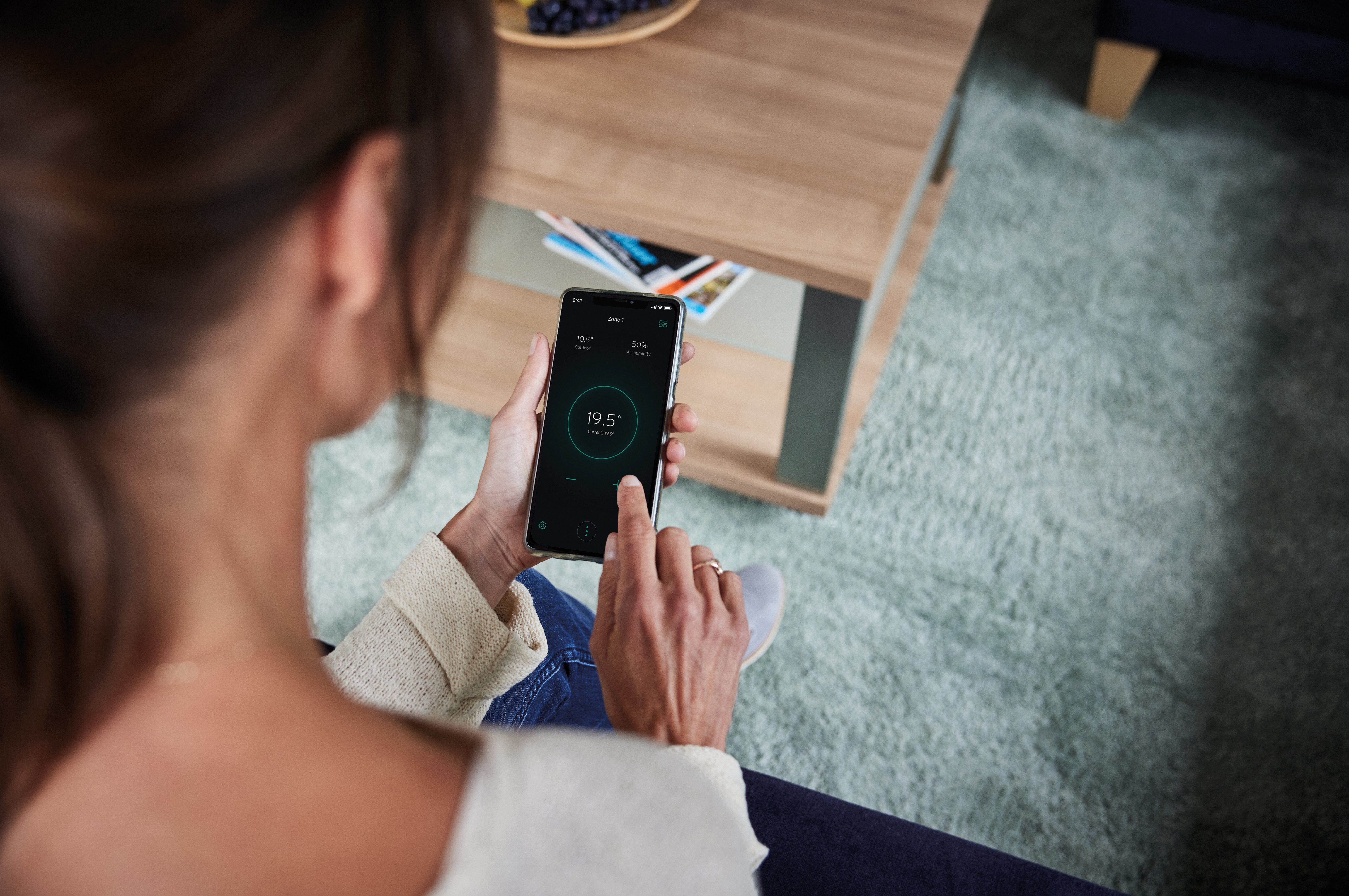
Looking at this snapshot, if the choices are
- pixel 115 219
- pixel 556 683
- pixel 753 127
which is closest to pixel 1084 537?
pixel 753 127

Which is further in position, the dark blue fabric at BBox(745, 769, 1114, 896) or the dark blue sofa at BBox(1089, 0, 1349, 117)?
the dark blue sofa at BBox(1089, 0, 1349, 117)

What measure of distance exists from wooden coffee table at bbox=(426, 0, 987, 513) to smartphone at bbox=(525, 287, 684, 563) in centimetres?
16

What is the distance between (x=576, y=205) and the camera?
1093 mm

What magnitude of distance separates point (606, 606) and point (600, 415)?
0.88 feet

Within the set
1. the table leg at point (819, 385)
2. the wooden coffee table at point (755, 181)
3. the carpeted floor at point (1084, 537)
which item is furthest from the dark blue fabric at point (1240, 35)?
the table leg at point (819, 385)

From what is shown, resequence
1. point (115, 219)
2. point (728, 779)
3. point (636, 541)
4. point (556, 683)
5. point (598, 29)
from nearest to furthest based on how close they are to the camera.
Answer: point (115, 219) < point (728, 779) < point (636, 541) < point (556, 683) < point (598, 29)

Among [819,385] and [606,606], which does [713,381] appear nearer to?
[819,385]

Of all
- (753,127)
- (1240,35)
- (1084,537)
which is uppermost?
(1240,35)

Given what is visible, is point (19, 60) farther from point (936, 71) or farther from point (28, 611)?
point (936, 71)

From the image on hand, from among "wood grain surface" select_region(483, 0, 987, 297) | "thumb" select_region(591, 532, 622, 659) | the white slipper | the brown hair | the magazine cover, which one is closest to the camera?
the brown hair

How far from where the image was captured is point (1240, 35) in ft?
5.82

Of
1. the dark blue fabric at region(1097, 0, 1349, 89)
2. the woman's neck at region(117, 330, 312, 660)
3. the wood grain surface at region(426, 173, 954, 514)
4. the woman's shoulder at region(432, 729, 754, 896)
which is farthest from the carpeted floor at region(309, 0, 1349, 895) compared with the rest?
the woman's neck at region(117, 330, 312, 660)

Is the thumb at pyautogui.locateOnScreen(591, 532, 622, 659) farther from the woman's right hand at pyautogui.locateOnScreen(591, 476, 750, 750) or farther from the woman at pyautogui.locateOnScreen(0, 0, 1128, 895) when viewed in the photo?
the woman at pyautogui.locateOnScreen(0, 0, 1128, 895)

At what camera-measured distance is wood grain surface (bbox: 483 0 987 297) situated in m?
1.06
